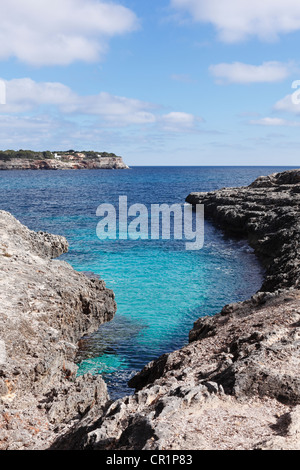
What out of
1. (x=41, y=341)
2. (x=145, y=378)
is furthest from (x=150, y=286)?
(x=41, y=341)

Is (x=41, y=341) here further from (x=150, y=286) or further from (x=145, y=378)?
(x=150, y=286)

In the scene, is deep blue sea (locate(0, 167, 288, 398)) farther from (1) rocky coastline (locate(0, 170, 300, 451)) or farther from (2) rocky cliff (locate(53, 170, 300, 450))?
(2) rocky cliff (locate(53, 170, 300, 450))

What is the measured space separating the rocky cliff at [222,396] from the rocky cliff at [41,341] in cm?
122

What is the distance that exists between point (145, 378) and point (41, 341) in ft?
10.7

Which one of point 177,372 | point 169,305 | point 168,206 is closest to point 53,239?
point 169,305

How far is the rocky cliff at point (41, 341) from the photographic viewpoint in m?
8.91

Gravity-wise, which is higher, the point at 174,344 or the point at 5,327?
the point at 5,327

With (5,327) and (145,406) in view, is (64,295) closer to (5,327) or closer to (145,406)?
(5,327)

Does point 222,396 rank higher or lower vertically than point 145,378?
higher

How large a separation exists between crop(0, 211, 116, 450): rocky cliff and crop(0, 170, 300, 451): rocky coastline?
0.11ft

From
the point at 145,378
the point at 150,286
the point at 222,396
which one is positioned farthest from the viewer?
the point at 150,286

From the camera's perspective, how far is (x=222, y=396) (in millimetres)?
7977

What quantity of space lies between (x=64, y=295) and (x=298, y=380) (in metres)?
9.62
